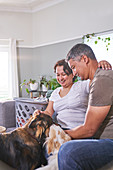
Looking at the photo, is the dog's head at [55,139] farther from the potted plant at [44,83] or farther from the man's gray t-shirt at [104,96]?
the potted plant at [44,83]

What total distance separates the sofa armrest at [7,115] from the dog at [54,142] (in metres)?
1.27

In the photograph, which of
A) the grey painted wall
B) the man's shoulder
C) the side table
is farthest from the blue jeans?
the grey painted wall

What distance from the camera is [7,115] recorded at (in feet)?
8.29

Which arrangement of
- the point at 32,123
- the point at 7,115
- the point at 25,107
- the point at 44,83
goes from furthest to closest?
the point at 44,83 < the point at 7,115 < the point at 25,107 < the point at 32,123

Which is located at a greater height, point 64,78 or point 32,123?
point 64,78

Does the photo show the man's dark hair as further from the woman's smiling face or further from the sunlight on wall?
the sunlight on wall

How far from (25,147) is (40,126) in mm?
164

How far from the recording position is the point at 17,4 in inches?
185

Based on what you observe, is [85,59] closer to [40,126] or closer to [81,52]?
[81,52]

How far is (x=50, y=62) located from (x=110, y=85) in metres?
3.48

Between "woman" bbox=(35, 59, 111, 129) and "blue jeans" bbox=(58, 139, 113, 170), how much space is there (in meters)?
0.36

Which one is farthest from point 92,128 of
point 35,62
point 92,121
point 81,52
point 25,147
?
point 35,62

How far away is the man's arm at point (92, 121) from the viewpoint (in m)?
1.29

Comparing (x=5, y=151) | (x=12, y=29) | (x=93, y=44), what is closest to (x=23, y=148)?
(x=5, y=151)
